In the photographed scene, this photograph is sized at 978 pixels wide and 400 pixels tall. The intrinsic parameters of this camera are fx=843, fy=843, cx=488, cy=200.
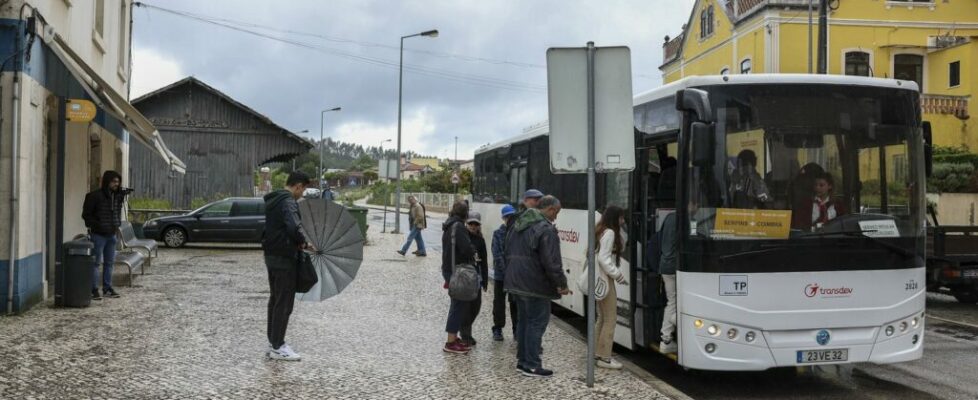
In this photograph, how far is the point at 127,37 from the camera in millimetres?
20672

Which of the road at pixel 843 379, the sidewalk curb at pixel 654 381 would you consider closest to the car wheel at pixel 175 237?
the sidewalk curb at pixel 654 381

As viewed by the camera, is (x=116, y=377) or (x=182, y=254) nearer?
(x=116, y=377)

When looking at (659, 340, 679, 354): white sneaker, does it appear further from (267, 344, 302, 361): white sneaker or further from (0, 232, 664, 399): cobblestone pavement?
(267, 344, 302, 361): white sneaker

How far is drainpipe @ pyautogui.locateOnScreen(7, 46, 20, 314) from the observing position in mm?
10023

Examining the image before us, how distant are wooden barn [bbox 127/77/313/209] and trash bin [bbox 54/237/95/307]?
79.6 ft

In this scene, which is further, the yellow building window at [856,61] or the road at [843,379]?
the yellow building window at [856,61]

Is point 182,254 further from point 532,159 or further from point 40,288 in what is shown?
point 532,159

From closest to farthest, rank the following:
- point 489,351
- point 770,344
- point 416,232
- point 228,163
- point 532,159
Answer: point 770,344, point 489,351, point 532,159, point 416,232, point 228,163

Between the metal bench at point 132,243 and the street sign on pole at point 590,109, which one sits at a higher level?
the street sign on pole at point 590,109

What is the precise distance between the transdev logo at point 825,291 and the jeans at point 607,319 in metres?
1.77

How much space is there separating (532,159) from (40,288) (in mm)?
6913

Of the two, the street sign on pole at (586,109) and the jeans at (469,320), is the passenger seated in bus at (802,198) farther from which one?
the jeans at (469,320)

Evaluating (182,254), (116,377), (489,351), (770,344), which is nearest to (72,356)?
(116,377)

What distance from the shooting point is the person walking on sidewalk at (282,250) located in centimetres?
770
